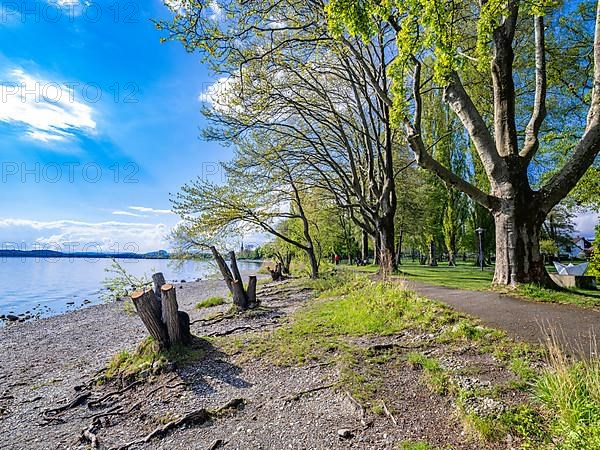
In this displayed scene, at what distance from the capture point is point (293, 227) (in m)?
24.0

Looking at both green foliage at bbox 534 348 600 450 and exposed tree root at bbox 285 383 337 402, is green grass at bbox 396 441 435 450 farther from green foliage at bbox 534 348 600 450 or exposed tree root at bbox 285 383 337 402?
exposed tree root at bbox 285 383 337 402

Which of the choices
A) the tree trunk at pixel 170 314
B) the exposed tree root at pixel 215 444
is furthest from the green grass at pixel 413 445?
the tree trunk at pixel 170 314

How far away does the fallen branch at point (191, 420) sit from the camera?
4.17 meters

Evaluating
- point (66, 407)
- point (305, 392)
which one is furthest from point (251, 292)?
point (305, 392)

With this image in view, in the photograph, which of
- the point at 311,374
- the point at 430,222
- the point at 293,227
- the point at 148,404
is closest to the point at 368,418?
the point at 311,374

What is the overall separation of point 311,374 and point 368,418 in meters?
1.49

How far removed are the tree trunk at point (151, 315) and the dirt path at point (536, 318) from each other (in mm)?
5957

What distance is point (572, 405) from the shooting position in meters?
2.83

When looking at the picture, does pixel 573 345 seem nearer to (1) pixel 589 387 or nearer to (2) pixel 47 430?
(1) pixel 589 387

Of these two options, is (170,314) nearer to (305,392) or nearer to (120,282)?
(120,282)

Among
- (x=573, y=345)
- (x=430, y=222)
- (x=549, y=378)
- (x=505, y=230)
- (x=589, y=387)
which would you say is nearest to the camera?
(x=589, y=387)

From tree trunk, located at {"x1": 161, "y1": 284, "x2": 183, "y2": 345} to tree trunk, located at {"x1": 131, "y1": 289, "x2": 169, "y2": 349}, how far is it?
0.32 ft

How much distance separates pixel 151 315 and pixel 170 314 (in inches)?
14.3

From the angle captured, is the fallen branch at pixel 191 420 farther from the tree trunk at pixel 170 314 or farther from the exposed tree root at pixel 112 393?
the tree trunk at pixel 170 314
